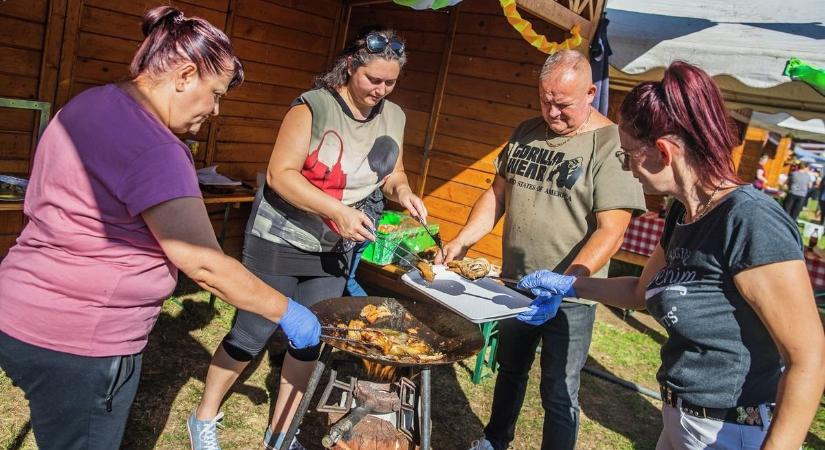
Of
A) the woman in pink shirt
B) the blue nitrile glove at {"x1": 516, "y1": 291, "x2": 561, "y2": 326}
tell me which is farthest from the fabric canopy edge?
the woman in pink shirt

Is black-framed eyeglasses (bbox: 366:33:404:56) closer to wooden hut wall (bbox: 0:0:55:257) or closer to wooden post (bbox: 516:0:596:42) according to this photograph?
wooden post (bbox: 516:0:596:42)

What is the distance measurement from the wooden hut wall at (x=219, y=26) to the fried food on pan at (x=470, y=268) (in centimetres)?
305

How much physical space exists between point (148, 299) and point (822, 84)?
16.5 ft

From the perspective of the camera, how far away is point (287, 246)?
9.14 ft

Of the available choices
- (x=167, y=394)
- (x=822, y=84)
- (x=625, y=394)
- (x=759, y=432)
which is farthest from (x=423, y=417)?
(x=822, y=84)

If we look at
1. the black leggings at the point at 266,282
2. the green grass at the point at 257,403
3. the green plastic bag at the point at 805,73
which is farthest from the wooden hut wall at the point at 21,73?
the green plastic bag at the point at 805,73

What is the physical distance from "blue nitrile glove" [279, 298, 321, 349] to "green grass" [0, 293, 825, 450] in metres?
1.48

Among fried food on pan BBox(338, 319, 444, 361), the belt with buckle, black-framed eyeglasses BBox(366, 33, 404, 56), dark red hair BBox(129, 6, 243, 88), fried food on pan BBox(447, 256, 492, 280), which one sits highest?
black-framed eyeglasses BBox(366, 33, 404, 56)

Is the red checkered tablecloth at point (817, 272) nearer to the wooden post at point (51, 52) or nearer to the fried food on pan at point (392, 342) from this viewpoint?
the fried food on pan at point (392, 342)

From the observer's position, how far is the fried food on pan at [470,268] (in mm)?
2857

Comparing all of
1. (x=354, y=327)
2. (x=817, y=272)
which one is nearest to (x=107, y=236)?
(x=354, y=327)

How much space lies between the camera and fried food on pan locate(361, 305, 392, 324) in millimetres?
2746

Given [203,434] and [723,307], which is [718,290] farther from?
[203,434]

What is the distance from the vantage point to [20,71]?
153 inches
